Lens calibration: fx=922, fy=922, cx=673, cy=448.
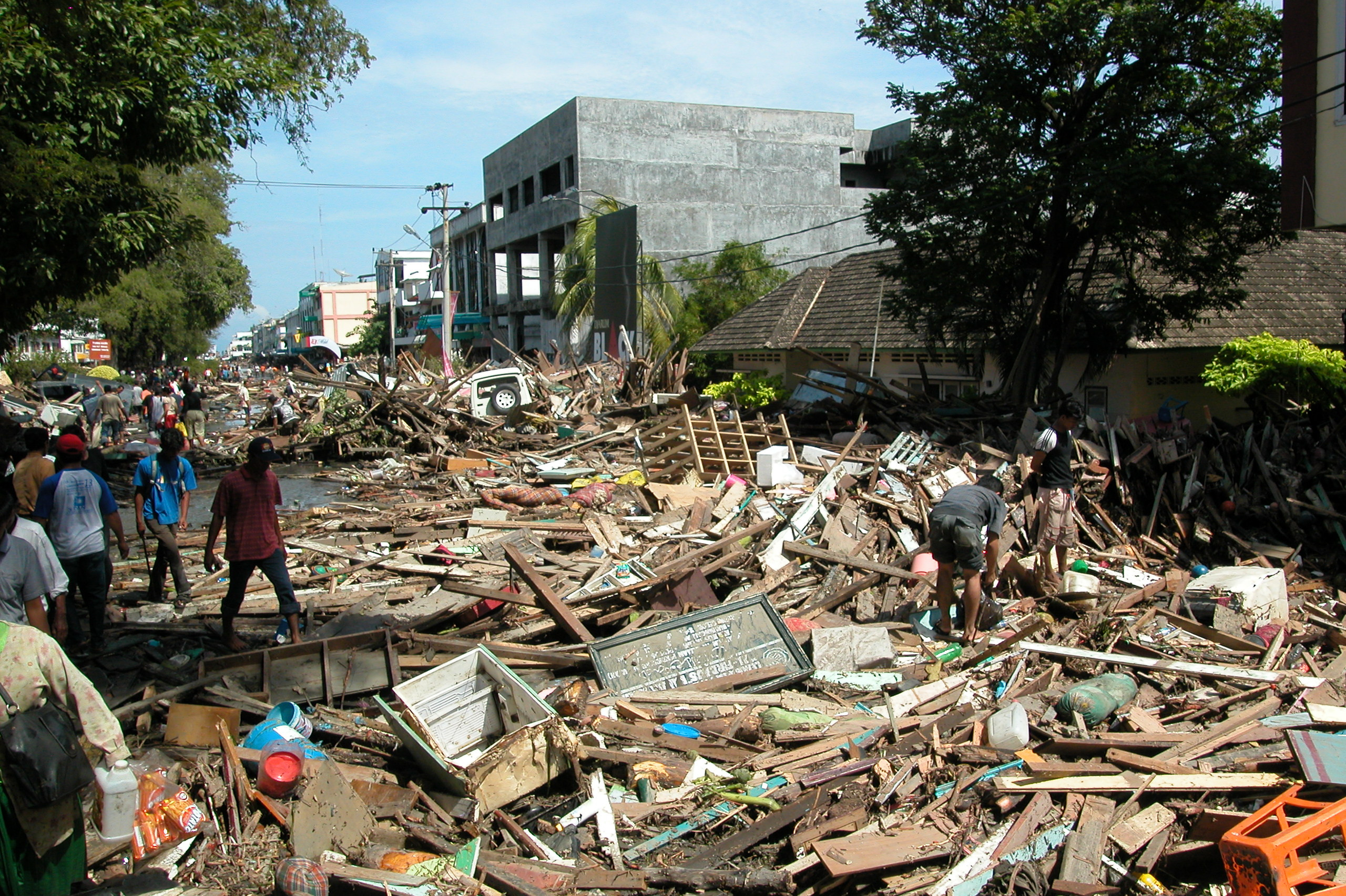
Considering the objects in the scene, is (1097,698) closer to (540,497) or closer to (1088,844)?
(1088,844)

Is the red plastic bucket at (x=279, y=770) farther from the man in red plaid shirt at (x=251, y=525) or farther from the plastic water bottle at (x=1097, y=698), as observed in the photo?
the plastic water bottle at (x=1097, y=698)

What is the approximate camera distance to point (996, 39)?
47.9 feet

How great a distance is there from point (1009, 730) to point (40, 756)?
5.11m

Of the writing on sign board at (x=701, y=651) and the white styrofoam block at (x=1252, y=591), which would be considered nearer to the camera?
the writing on sign board at (x=701, y=651)

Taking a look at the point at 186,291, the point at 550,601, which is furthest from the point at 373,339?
the point at 550,601

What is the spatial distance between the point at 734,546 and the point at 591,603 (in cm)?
204

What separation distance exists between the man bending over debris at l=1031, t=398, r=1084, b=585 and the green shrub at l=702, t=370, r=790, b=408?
922 cm

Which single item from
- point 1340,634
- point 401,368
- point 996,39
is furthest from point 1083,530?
point 401,368

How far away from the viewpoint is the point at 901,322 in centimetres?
2042

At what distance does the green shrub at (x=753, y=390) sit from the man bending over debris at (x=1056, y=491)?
9.22 meters

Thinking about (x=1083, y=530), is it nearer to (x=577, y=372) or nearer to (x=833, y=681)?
(x=833, y=681)

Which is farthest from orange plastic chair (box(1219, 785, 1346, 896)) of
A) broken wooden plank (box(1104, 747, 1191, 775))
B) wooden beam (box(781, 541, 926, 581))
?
wooden beam (box(781, 541, 926, 581))

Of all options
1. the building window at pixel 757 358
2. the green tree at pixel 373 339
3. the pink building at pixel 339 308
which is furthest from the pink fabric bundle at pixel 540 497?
the pink building at pixel 339 308

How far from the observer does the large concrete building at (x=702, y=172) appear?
3781 centimetres
